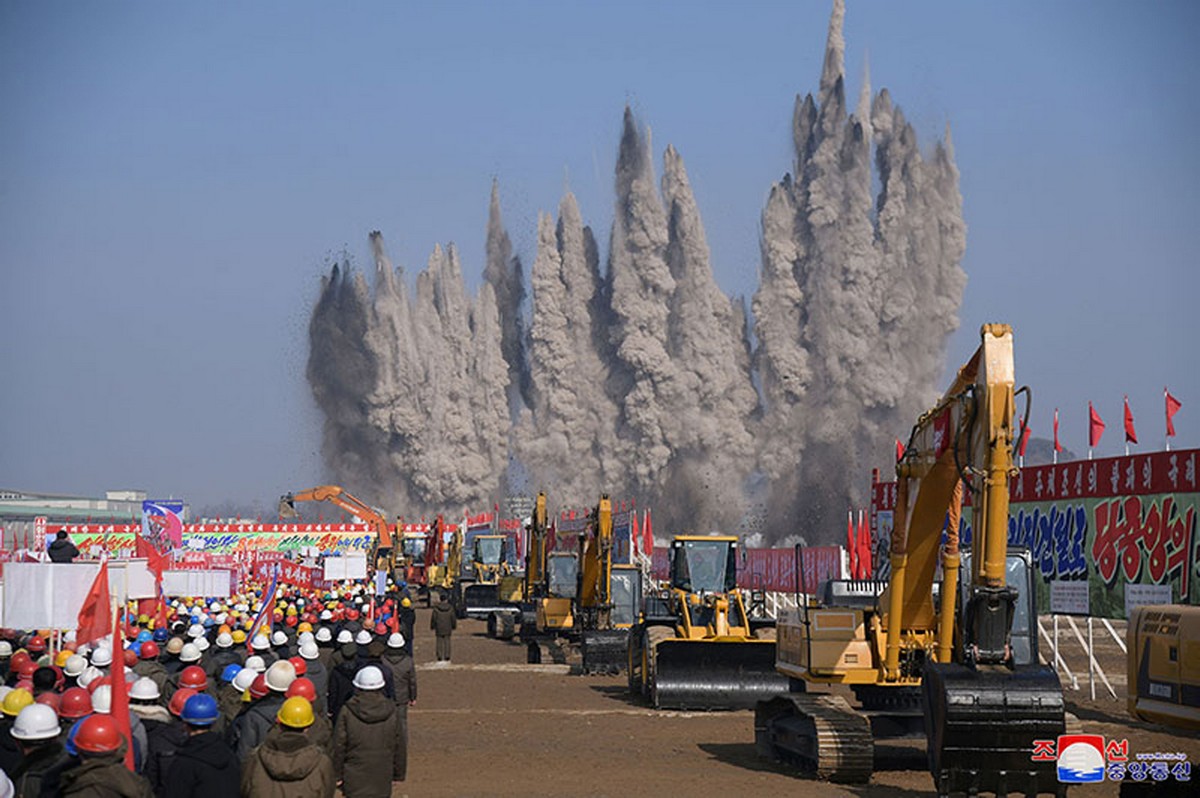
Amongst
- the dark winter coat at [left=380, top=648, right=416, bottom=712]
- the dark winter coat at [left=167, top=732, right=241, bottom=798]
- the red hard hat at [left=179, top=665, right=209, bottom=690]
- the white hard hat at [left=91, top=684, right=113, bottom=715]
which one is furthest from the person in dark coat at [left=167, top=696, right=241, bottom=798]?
the dark winter coat at [left=380, top=648, right=416, bottom=712]

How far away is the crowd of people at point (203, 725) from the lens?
8602mm

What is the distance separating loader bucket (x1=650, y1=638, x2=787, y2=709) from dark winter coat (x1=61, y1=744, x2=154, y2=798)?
17.0m

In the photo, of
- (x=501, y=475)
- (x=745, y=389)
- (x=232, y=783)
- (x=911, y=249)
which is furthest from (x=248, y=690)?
(x=501, y=475)

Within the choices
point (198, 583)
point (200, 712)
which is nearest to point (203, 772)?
point (200, 712)

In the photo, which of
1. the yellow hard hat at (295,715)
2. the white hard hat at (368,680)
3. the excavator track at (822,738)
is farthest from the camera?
the excavator track at (822,738)

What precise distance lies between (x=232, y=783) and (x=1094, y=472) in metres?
20.5

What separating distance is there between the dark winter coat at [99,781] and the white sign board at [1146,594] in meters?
19.1

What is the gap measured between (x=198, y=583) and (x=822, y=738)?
1554 cm

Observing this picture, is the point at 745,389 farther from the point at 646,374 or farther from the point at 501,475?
the point at 501,475

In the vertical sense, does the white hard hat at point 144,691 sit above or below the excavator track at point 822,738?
above

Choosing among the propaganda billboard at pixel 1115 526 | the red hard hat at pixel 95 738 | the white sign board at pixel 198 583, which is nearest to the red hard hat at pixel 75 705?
the red hard hat at pixel 95 738

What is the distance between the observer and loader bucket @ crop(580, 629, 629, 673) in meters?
32.7

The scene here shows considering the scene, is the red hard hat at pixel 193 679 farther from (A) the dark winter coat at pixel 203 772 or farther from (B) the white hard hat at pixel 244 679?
(A) the dark winter coat at pixel 203 772

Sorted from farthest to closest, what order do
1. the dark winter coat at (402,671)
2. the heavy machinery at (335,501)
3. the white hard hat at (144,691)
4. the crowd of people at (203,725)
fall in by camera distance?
1. the heavy machinery at (335,501)
2. the dark winter coat at (402,671)
3. the white hard hat at (144,691)
4. the crowd of people at (203,725)
